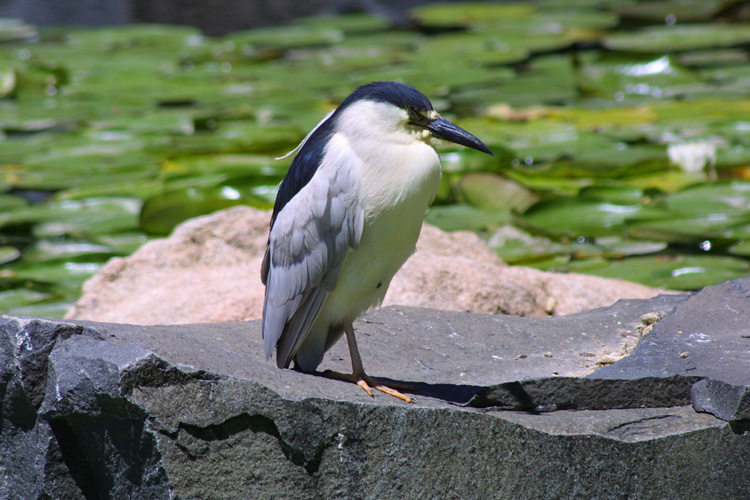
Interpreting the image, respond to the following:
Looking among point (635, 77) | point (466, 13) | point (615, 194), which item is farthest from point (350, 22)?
point (615, 194)

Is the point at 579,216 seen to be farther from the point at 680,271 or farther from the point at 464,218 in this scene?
the point at 680,271

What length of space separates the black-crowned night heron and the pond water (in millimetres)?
1778

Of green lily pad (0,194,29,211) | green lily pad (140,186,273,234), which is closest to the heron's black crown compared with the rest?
green lily pad (140,186,273,234)

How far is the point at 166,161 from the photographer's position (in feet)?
19.5

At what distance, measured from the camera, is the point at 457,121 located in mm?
Result: 6379

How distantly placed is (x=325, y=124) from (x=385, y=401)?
87cm

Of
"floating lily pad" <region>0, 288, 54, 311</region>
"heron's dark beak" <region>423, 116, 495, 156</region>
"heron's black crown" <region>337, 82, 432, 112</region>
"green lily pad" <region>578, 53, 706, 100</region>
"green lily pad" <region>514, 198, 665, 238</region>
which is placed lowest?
"floating lily pad" <region>0, 288, 54, 311</region>

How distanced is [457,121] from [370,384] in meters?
4.16

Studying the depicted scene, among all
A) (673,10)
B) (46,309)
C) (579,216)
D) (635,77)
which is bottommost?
(46,309)

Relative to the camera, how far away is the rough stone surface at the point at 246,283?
11.5 ft

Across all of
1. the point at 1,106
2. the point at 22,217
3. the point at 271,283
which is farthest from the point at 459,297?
the point at 1,106

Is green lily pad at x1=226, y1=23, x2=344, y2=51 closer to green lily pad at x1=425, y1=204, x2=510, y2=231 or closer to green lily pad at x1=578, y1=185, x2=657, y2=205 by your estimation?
green lily pad at x1=425, y1=204, x2=510, y2=231

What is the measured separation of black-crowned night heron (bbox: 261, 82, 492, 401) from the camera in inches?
95.8

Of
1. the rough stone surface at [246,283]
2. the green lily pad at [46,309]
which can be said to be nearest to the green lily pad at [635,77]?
the rough stone surface at [246,283]
